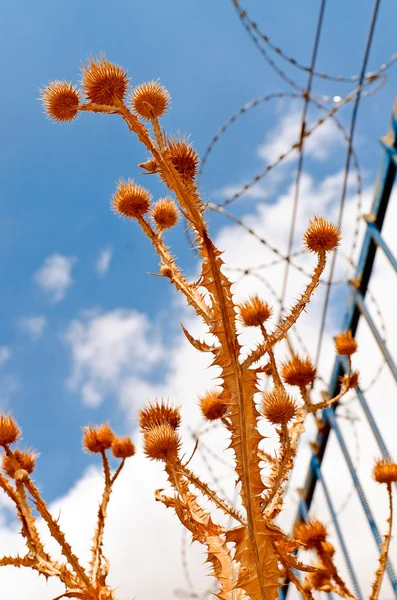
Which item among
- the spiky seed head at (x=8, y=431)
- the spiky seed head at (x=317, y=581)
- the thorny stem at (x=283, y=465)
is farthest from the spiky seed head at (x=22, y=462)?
the spiky seed head at (x=317, y=581)

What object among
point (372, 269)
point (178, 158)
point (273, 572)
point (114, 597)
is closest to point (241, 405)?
point (273, 572)

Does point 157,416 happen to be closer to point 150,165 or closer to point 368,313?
point 150,165

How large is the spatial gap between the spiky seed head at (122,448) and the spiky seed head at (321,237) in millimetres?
1821

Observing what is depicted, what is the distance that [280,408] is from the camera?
2.03 metres

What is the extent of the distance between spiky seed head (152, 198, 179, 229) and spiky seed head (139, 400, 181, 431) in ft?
2.54

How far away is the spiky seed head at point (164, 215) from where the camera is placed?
248 centimetres

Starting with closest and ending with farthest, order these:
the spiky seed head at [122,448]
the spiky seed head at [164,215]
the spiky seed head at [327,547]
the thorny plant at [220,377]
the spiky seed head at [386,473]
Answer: the thorny plant at [220,377] < the spiky seed head at [164,215] < the spiky seed head at [386,473] < the spiky seed head at [122,448] < the spiky seed head at [327,547]

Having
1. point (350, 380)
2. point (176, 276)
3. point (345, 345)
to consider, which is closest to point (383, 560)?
point (350, 380)

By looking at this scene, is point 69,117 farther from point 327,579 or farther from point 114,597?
point 327,579

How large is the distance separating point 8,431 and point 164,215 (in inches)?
47.0

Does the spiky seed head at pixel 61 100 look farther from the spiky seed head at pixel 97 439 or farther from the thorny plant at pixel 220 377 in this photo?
the spiky seed head at pixel 97 439

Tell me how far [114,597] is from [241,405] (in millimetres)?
1318

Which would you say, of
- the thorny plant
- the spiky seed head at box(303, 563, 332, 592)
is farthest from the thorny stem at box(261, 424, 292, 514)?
the spiky seed head at box(303, 563, 332, 592)

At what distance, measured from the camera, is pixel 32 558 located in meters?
2.53
